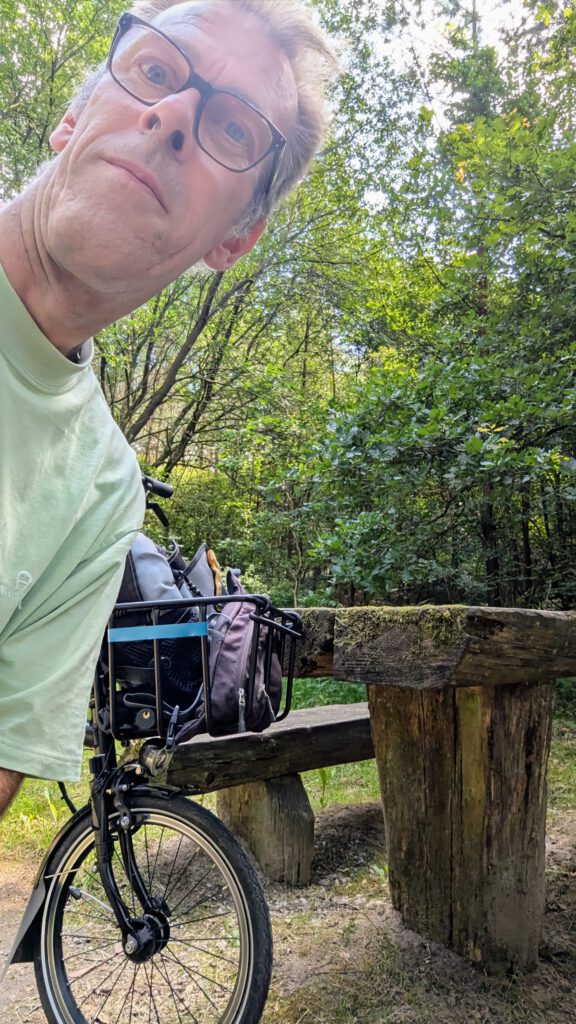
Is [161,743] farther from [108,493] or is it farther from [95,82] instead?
[95,82]

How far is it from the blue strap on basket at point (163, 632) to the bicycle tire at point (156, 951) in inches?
17.6

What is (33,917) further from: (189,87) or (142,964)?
(189,87)

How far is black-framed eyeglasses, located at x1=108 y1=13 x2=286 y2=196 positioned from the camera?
88 centimetres

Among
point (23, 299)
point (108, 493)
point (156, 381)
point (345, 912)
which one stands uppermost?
point (156, 381)

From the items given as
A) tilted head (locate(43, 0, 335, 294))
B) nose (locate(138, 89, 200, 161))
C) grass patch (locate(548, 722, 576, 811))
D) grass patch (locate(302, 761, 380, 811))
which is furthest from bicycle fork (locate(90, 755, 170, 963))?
grass patch (locate(548, 722, 576, 811))

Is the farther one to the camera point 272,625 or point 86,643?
point 272,625

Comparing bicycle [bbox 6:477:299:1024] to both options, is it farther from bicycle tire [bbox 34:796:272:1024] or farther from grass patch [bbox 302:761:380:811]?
grass patch [bbox 302:761:380:811]

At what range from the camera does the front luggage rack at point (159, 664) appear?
150 centimetres

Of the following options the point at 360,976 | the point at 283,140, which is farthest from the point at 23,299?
the point at 360,976

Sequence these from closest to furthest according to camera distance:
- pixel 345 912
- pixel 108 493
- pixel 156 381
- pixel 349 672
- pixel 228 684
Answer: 1. pixel 108 493
2. pixel 228 684
3. pixel 349 672
4. pixel 345 912
5. pixel 156 381

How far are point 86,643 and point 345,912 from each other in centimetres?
199

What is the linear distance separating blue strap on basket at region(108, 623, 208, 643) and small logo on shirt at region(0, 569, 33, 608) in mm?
664

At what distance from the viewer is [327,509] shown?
513 centimetres

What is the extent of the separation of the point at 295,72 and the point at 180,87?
0.74 feet
